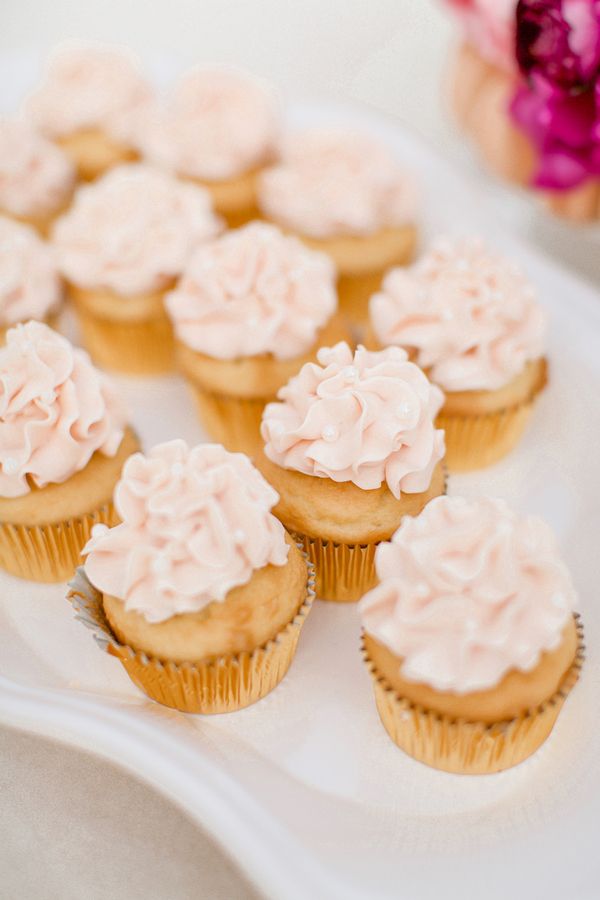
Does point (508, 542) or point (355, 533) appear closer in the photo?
point (508, 542)

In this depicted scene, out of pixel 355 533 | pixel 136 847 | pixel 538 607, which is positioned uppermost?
pixel 538 607

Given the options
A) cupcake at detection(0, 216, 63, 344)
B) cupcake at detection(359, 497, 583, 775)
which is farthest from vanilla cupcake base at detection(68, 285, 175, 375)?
cupcake at detection(359, 497, 583, 775)

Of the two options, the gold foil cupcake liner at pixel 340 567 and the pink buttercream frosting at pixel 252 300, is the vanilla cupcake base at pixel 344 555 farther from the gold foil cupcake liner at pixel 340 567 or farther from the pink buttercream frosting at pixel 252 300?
the pink buttercream frosting at pixel 252 300

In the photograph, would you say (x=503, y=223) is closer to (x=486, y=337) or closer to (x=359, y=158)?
(x=359, y=158)

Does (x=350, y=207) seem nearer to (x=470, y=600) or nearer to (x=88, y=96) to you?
(x=88, y=96)

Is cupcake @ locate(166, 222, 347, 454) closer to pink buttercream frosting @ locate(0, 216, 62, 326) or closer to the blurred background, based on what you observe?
pink buttercream frosting @ locate(0, 216, 62, 326)

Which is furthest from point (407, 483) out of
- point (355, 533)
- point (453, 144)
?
point (453, 144)
